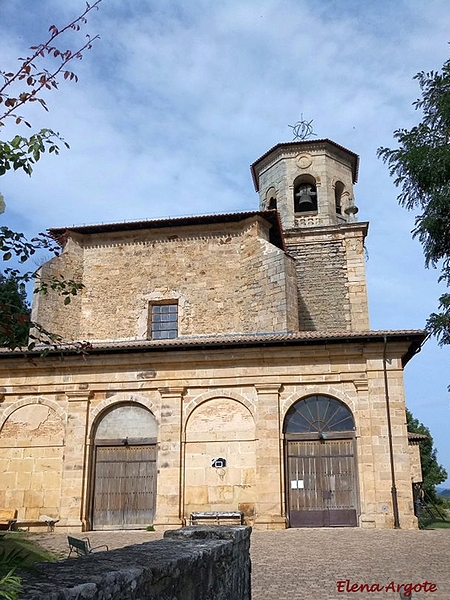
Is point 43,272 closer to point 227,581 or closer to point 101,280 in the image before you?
point 101,280

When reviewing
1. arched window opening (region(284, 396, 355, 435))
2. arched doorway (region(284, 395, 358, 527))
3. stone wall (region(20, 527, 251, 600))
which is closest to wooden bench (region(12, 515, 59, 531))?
arched doorway (region(284, 395, 358, 527))

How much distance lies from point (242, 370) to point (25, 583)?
13826mm

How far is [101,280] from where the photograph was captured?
21.5 metres

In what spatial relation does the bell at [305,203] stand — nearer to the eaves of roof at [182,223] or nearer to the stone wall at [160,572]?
the eaves of roof at [182,223]

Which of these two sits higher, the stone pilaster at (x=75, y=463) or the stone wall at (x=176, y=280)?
the stone wall at (x=176, y=280)

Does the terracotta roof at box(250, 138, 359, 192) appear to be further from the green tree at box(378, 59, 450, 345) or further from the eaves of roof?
the green tree at box(378, 59, 450, 345)

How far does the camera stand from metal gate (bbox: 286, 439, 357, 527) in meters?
14.7

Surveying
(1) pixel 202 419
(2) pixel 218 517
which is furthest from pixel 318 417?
(2) pixel 218 517

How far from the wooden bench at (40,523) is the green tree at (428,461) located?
3098 centimetres

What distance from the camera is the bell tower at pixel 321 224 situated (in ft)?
75.8

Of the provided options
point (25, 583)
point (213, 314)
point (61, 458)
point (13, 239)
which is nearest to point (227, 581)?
point (25, 583)

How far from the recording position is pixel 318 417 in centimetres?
1545

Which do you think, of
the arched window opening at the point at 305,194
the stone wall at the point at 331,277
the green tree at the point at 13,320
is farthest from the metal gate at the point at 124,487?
the arched window opening at the point at 305,194

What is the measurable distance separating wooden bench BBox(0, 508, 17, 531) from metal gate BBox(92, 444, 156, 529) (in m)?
1.99
